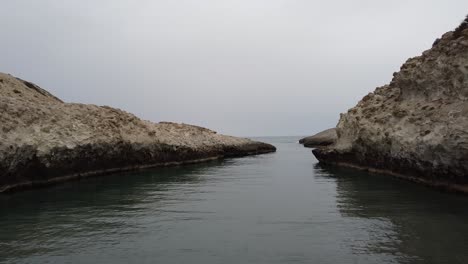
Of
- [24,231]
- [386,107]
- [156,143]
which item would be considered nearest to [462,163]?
[386,107]

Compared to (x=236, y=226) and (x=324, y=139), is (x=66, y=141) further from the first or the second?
(x=324, y=139)

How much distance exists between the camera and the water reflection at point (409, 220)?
1041 cm

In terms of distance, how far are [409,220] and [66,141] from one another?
70.1 feet

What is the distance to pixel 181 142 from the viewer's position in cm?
4675

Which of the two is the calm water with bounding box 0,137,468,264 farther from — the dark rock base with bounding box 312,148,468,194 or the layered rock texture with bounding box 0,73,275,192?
the layered rock texture with bounding box 0,73,275,192

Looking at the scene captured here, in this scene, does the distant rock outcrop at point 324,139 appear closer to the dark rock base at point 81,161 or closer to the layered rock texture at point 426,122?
the dark rock base at point 81,161

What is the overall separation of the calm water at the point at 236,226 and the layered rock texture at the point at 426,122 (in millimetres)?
1485

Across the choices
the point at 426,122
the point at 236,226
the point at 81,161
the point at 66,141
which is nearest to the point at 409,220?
the point at 236,226

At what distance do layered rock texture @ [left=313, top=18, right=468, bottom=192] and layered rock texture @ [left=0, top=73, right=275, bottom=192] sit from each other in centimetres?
1956

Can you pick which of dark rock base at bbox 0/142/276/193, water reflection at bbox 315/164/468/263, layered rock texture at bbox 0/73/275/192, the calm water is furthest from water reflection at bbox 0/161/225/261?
water reflection at bbox 315/164/468/263

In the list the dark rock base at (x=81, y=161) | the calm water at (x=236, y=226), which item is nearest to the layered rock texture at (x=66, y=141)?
the dark rock base at (x=81, y=161)

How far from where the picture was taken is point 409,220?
1414 cm

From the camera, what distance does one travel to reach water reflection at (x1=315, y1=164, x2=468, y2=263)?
10406mm

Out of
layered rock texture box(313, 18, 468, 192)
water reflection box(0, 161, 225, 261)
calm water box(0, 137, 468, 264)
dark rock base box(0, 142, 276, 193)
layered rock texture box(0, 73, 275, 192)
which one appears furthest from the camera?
layered rock texture box(0, 73, 275, 192)
